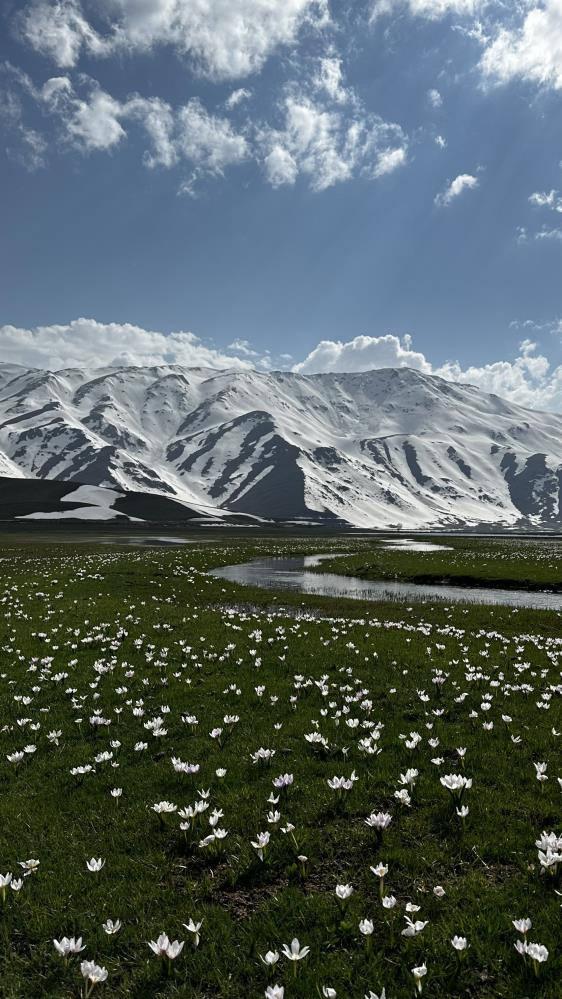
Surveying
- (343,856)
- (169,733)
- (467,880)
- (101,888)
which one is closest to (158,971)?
(101,888)

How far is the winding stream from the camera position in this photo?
122 ft

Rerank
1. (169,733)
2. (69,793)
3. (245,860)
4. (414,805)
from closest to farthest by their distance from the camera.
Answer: (245,860) → (414,805) → (69,793) → (169,733)

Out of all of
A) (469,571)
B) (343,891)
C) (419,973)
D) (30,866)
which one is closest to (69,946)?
(30,866)

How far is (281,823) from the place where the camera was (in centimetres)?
798

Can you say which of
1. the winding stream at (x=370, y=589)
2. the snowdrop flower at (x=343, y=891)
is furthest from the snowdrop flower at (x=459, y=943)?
the winding stream at (x=370, y=589)

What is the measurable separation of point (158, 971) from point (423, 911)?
3.17 meters

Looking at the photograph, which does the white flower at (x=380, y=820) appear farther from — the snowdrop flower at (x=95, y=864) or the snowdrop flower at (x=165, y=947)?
the snowdrop flower at (x=95, y=864)

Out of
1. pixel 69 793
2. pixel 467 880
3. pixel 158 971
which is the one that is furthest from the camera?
pixel 69 793

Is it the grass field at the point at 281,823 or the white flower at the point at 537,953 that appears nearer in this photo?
the white flower at the point at 537,953

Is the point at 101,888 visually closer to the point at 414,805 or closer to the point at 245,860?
the point at 245,860

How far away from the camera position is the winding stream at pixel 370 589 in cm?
3712

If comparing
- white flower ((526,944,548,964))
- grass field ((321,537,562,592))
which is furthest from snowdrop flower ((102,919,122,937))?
grass field ((321,537,562,592))

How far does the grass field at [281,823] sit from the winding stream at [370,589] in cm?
2027

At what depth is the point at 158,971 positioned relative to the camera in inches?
215
